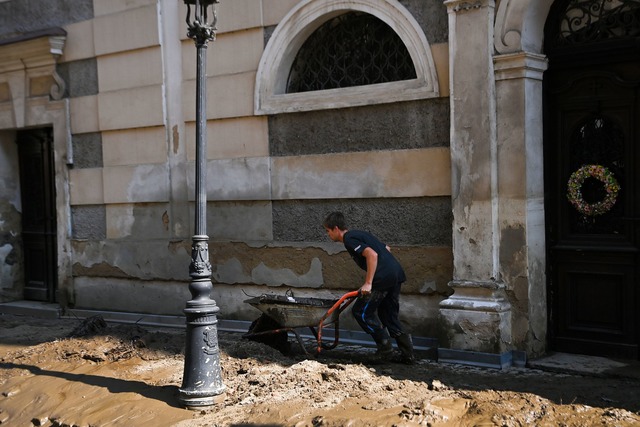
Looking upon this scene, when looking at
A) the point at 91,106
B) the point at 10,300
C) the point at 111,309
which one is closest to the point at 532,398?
the point at 111,309

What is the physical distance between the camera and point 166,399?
7.12 m

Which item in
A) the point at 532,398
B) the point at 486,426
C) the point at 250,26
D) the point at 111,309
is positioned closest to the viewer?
the point at 486,426

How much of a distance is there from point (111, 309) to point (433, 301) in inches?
202

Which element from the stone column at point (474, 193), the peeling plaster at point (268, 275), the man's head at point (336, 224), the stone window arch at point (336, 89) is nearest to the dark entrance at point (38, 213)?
the peeling plaster at point (268, 275)

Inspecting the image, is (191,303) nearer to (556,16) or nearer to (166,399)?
(166,399)

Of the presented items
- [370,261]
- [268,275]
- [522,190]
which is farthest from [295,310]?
[522,190]

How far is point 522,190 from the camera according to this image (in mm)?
8016

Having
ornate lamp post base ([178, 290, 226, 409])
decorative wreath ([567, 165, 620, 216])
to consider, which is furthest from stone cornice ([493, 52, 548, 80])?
ornate lamp post base ([178, 290, 226, 409])

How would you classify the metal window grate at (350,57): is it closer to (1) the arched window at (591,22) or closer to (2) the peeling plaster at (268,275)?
(1) the arched window at (591,22)

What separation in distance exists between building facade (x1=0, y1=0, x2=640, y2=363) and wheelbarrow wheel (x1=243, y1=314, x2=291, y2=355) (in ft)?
3.87

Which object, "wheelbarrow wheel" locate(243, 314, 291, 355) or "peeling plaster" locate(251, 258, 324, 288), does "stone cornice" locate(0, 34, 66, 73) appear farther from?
"wheelbarrow wheel" locate(243, 314, 291, 355)

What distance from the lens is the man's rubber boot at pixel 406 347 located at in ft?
26.8

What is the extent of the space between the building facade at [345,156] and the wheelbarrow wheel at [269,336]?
1.18 meters

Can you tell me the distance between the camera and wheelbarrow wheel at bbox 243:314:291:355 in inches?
335
